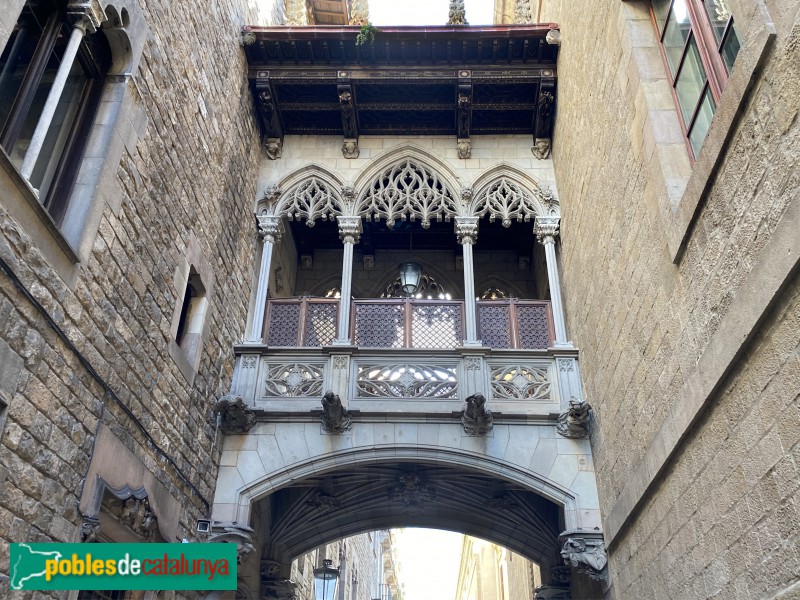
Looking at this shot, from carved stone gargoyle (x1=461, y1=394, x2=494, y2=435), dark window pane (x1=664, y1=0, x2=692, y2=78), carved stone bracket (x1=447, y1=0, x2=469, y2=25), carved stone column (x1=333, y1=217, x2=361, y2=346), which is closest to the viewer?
dark window pane (x1=664, y1=0, x2=692, y2=78)

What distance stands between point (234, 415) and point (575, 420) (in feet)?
12.2

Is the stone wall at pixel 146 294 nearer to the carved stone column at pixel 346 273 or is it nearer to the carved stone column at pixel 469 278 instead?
the carved stone column at pixel 346 273

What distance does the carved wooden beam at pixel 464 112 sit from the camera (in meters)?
9.22

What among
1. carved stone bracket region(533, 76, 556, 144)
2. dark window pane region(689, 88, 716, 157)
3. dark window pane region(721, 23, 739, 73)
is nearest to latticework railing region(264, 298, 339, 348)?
carved stone bracket region(533, 76, 556, 144)

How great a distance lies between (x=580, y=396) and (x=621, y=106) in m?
3.29

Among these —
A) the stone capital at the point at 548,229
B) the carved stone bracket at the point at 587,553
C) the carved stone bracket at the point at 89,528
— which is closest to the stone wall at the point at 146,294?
the carved stone bracket at the point at 89,528

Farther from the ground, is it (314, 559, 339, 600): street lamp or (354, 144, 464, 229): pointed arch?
(354, 144, 464, 229): pointed arch

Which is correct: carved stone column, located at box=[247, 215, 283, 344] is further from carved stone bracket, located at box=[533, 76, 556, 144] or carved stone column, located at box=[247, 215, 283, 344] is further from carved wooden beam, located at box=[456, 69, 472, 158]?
carved stone bracket, located at box=[533, 76, 556, 144]

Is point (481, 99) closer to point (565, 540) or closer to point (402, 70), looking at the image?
point (402, 70)

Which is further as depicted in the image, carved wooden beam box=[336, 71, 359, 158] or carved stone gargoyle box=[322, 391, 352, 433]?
carved wooden beam box=[336, 71, 359, 158]

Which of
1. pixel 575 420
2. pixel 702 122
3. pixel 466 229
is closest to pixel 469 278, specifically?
pixel 466 229

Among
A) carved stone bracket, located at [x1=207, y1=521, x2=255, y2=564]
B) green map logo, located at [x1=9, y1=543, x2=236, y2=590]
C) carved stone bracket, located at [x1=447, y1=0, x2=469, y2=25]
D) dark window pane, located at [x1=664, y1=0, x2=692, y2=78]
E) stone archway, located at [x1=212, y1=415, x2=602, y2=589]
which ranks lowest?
green map logo, located at [x1=9, y1=543, x2=236, y2=590]

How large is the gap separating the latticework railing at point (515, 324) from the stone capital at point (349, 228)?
1916 millimetres

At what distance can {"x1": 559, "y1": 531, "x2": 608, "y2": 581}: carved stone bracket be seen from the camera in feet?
21.6
